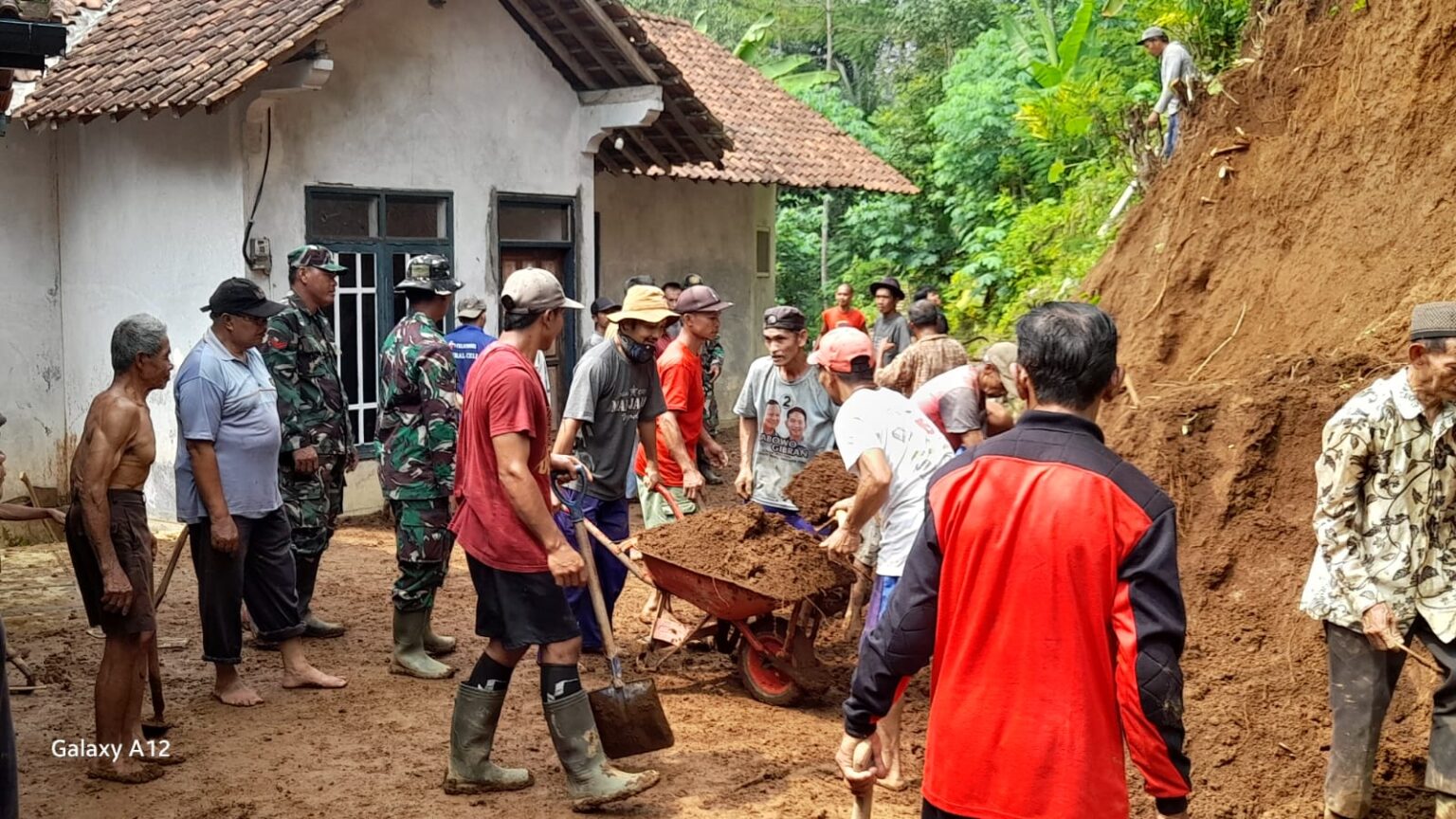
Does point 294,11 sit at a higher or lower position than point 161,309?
higher

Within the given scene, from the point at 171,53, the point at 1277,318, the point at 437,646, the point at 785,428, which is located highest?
the point at 171,53

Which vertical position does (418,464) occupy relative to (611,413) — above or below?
→ below

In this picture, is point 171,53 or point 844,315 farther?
point 844,315

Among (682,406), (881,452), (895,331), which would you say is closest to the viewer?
(881,452)

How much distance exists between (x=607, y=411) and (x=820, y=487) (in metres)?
1.25

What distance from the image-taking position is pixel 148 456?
18.9ft

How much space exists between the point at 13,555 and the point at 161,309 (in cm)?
238

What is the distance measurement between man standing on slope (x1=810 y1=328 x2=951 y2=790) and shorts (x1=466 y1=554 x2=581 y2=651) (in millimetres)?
1163

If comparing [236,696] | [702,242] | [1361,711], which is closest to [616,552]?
[236,696]

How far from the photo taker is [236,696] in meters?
6.83

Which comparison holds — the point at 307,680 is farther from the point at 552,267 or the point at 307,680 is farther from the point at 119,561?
the point at 552,267

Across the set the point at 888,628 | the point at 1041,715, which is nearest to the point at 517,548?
the point at 888,628

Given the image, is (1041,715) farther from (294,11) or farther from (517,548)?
(294,11)

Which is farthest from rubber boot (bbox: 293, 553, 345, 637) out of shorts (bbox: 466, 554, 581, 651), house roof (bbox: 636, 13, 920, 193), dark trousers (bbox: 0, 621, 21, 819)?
house roof (bbox: 636, 13, 920, 193)
